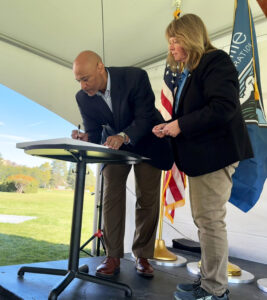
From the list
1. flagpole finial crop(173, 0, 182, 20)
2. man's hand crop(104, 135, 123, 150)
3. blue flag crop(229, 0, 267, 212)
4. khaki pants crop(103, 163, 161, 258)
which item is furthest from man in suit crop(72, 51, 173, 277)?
flagpole finial crop(173, 0, 182, 20)

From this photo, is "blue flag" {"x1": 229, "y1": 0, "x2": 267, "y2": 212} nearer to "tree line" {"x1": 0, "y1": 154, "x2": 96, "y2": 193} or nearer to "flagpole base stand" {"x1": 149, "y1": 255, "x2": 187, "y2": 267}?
"flagpole base stand" {"x1": 149, "y1": 255, "x2": 187, "y2": 267}

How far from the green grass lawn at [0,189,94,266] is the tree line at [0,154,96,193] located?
0.17 meters

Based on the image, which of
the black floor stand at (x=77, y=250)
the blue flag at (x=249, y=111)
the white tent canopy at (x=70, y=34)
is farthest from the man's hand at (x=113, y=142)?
the white tent canopy at (x=70, y=34)

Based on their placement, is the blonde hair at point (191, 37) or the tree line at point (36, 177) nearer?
the blonde hair at point (191, 37)

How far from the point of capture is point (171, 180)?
7.68ft

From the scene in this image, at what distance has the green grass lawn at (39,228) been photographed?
9.89 feet

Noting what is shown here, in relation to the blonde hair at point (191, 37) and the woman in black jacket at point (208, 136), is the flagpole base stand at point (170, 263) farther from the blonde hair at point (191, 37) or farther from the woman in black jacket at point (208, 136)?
the blonde hair at point (191, 37)

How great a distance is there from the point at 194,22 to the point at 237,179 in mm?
993

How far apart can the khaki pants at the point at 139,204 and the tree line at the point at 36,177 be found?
2289 mm

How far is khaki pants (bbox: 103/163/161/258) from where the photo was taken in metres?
1.59

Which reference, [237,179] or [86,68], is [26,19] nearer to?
[86,68]

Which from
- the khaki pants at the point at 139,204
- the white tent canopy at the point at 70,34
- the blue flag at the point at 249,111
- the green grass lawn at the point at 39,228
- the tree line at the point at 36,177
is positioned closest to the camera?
the khaki pants at the point at 139,204

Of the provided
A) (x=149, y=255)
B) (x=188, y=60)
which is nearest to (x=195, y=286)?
(x=149, y=255)

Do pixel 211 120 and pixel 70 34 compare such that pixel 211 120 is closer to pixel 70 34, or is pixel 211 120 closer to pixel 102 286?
pixel 102 286
